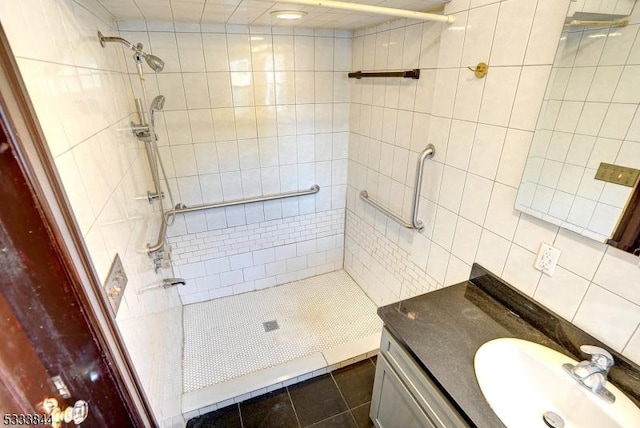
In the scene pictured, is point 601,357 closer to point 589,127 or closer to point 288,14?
point 589,127

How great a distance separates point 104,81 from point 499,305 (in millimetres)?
2017

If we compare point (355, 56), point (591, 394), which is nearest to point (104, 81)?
point (355, 56)

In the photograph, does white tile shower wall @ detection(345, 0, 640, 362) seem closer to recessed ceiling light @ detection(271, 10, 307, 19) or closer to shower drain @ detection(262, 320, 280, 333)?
recessed ceiling light @ detection(271, 10, 307, 19)

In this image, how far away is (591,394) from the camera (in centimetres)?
94

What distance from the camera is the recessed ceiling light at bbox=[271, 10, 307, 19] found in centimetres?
162

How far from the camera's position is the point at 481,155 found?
Result: 1349 millimetres

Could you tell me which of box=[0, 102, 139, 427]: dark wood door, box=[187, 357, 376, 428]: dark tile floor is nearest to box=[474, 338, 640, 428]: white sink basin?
box=[187, 357, 376, 428]: dark tile floor

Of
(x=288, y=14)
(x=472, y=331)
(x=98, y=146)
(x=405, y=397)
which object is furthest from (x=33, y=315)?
(x=288, y=14)

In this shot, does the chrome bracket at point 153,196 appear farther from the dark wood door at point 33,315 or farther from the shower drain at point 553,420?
the shower drain at point 553,420

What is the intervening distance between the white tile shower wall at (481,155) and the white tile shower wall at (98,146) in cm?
150

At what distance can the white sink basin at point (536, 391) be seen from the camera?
904mm

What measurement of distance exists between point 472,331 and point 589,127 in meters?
0.85

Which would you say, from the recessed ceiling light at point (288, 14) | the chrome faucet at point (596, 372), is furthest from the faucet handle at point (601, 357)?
the recessed ceiling light at point (288, 14)

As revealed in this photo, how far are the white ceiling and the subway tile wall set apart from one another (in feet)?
0.43
